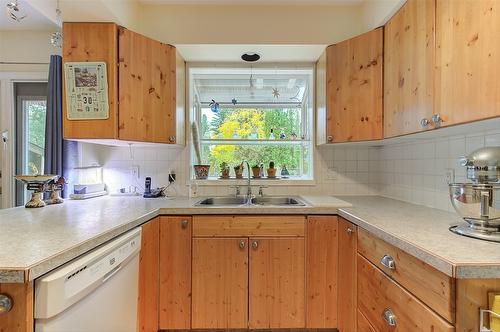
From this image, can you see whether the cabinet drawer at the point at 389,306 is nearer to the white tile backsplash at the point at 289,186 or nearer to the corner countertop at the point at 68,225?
the corner countertop at the point at 68,225

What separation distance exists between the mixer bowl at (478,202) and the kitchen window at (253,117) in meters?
1.50

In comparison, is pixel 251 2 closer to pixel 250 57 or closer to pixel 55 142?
pixel 250 57

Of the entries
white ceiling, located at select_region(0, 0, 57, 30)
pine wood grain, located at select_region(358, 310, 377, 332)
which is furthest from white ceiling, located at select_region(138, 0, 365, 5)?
pine wood grain, located at select_region(358, 310, 377, 332)

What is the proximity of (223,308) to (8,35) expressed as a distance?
10.0 feet

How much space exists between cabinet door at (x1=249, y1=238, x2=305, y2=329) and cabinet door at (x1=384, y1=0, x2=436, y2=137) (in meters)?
1.09

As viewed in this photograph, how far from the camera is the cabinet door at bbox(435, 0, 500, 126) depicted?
3.14 feet

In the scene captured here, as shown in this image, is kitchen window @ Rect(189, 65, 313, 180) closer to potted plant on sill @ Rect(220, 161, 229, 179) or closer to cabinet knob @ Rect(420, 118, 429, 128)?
potted plant on sill @ Rect(220, 161, 229, 179)

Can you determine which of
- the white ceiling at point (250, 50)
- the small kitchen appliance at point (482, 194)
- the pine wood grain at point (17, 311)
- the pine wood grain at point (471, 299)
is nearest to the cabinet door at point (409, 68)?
the small kitchen appliance at point (482, 194)

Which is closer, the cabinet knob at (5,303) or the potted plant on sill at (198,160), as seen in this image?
the cabinet knob at (5,303)

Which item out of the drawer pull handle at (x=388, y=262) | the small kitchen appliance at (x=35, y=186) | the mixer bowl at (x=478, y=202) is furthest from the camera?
the small kitchen appliance at (x=35, y=186)

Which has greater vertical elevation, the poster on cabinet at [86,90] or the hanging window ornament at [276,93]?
the hanging window ornament at [276,93]

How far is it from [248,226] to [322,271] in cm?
61

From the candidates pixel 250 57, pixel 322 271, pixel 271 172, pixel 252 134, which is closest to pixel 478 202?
pixel 322 271

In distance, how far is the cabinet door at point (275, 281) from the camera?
1815mm
